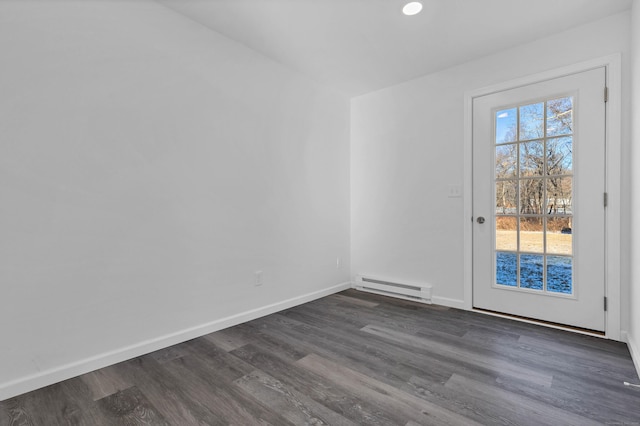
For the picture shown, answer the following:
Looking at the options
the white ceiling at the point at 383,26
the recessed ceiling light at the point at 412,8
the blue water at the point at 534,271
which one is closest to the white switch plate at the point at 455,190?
the blue water at the point at 534,271

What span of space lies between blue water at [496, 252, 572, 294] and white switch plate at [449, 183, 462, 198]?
0.65 meters

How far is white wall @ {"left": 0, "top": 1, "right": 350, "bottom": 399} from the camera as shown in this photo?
1710mm

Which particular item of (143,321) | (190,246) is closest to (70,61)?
(190,246)

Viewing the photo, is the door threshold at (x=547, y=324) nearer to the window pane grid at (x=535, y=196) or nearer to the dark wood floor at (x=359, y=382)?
the dark wood floor at (x=359, y=382)

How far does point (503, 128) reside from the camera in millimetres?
2848

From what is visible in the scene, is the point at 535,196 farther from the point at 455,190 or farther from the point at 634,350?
the point at 634,350

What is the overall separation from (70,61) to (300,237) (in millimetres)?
2227

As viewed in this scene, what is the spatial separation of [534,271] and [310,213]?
6.91ft

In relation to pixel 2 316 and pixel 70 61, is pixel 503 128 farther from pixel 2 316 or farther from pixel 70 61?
pixel 2 316

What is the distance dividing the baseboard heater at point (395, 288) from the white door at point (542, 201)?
478mm

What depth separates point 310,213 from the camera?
11.2 feet

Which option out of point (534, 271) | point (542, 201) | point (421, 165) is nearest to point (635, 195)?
point (542, 201)

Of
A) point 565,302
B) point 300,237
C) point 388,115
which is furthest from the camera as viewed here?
point 388,115

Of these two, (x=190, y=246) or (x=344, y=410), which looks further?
(x=190, y=246)
